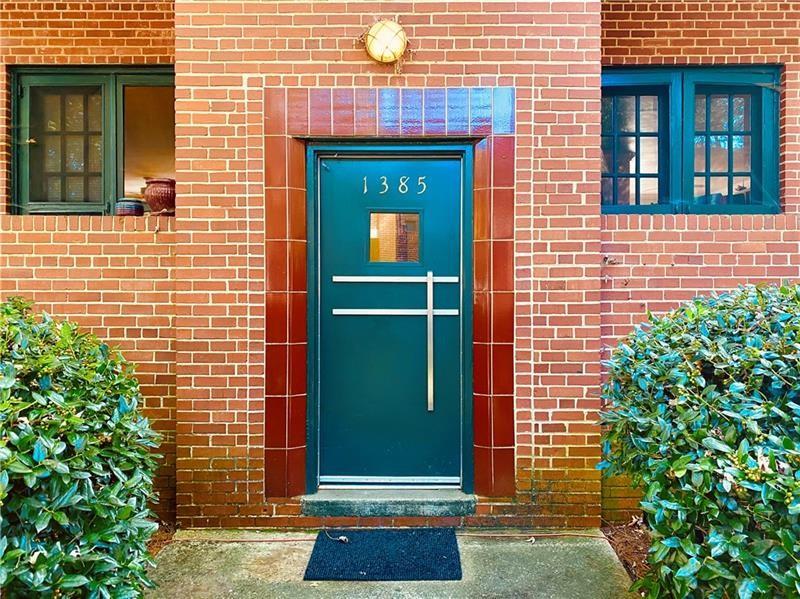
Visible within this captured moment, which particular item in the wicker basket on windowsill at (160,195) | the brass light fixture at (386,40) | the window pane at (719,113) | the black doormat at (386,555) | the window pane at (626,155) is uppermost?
the brass light fixture at (386,40)

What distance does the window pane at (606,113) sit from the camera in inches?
167

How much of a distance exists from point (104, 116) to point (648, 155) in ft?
14.2

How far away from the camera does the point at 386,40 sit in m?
3.44

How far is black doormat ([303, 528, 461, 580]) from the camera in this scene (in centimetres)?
297

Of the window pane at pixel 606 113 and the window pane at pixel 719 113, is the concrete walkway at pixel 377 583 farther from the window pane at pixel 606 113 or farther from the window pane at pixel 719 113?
the window pane at pixel 719 113

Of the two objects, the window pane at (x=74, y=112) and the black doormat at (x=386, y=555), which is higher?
the window pane at (x=74, y=112)

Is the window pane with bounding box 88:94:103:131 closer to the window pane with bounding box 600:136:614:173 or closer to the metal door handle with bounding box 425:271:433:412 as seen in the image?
the metal door handle with bounding box 425:271:433:412

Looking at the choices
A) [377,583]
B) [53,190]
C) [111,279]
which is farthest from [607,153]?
[53,190]

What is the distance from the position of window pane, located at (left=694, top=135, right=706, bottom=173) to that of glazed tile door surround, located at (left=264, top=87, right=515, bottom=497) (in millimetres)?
1728

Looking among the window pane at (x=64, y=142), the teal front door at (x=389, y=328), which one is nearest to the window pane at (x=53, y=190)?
the window pane at (x=64, y=142)

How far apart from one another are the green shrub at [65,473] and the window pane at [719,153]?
4.41 meters

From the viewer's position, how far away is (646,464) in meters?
2.42

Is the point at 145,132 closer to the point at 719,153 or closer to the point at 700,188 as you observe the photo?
the point at 700,188

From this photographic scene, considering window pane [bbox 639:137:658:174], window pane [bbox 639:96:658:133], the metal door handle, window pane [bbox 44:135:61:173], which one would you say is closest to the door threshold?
the metal door handle
